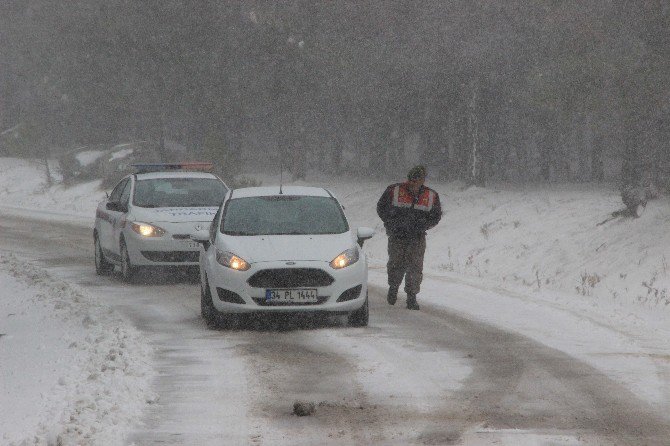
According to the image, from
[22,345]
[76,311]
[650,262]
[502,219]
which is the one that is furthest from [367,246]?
[22,345]

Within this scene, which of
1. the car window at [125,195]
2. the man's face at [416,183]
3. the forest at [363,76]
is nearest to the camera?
the man's face at [416,183]

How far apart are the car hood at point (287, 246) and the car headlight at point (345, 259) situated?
0.13ft

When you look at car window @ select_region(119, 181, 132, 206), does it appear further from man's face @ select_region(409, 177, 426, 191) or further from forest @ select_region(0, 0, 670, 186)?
forest @ select_region(0, 0, 670, 186)

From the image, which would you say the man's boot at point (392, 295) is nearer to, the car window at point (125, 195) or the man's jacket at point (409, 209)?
the man's jacket at point (409, 209)

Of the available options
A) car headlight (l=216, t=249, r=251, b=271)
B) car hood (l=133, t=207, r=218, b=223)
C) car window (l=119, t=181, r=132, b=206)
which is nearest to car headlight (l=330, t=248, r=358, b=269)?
car headlight (l=216, t=249, r=251, b=271)

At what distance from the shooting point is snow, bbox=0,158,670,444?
872 centimetres

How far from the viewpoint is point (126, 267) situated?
695 inches

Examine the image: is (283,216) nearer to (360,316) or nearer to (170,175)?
(360,316)

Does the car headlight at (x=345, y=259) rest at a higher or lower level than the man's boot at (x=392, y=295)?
higher

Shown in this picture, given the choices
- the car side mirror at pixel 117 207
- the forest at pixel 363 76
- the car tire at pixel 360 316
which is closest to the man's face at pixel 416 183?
the car tire at pixel 360 316

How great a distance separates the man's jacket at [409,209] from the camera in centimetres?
1445

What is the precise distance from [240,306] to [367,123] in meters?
39.9

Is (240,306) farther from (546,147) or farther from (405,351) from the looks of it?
(546,147)

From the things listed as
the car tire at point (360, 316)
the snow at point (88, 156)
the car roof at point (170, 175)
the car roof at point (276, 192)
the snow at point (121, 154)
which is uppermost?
the car roof at point (276, 192)
